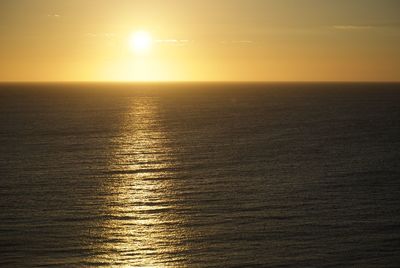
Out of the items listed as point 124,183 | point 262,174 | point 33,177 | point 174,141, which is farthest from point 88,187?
point 174,141

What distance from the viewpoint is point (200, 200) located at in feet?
170

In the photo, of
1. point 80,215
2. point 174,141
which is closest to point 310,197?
point 80,215

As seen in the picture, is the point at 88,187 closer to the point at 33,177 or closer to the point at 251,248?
the point at 33,177

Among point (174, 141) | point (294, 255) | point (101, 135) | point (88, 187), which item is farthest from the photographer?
point (101, 135)

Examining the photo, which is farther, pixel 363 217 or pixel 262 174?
pixel 262 174

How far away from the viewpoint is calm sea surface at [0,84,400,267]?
3787 centimetres

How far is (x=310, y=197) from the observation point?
5291 cm

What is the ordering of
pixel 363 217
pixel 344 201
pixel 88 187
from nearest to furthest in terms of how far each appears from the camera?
pixel 363 217 < pixel 344 201 < pixel 88 187

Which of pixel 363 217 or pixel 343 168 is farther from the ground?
pixel 343 168

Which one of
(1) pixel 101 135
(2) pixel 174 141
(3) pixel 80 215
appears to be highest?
(1) pixel 101 135

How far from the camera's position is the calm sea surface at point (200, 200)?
3787 centimetres

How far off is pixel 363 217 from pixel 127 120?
96.6m

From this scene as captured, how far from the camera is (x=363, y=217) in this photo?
46.1 m

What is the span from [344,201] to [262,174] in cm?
1418
